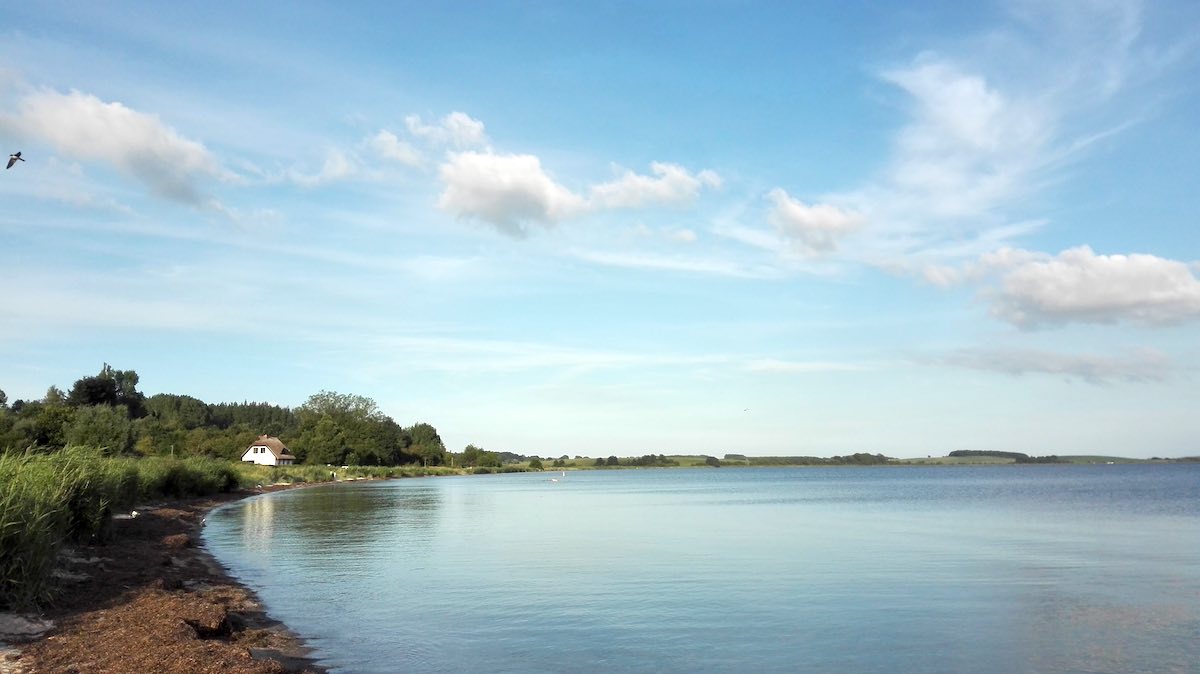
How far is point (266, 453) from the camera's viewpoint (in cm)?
13600

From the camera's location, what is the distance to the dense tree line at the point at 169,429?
225 ft

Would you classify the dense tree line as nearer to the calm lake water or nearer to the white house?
the white house

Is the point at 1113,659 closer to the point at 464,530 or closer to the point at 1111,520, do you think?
the point at 464,530

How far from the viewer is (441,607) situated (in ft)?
72.5

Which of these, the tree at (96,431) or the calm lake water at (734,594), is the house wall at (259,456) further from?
the calm lake water at (734,594)

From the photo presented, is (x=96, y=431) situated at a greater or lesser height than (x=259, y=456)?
greater

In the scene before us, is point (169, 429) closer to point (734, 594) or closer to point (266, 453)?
point (266, 453)

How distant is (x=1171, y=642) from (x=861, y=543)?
20.1 m

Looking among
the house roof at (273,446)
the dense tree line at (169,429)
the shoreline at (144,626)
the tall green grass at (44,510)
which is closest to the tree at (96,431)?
the dense tree line at (169,429)

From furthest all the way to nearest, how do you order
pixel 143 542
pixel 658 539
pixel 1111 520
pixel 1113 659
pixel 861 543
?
pixel 1111 520 < pixel 658 539 < pixel 861 543 < pixel 143 542 < pixel 1113 659

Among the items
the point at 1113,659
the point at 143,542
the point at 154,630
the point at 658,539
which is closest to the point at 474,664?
the point at 154,630

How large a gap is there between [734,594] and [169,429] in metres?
118

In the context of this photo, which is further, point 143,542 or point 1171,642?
point 143,542

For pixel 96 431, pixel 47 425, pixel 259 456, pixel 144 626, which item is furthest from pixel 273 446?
pixel 144 626
